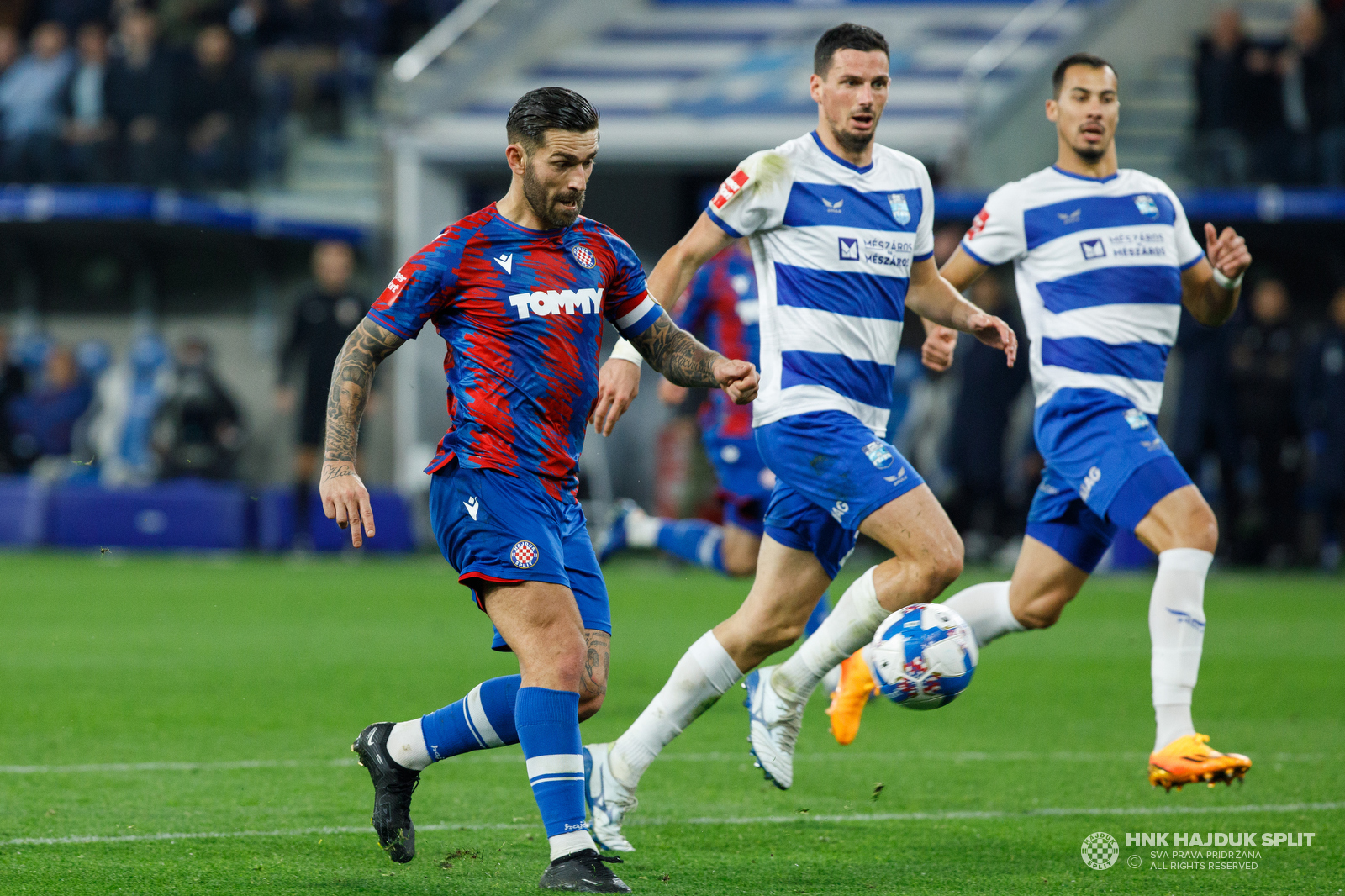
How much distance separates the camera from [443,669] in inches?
369

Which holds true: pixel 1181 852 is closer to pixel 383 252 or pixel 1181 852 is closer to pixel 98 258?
pixel 383 252

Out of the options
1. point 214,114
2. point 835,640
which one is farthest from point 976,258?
point 214,114

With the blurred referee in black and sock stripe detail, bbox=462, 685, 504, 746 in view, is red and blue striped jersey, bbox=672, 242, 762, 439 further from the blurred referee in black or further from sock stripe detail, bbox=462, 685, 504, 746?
the blurred referee in black

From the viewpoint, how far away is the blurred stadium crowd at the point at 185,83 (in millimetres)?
18953

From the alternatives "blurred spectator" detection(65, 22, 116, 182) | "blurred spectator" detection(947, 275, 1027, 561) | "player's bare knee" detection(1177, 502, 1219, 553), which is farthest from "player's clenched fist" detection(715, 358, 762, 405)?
"blurred spectator" detection(65, 22, 116, 182)

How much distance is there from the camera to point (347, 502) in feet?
14.5

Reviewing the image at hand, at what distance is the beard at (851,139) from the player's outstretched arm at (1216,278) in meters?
1.37

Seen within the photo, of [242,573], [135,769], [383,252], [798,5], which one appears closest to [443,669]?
[135,769]

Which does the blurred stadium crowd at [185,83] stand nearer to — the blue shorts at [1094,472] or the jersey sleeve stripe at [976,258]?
A: the jersey sleeve stripe at [976,258]

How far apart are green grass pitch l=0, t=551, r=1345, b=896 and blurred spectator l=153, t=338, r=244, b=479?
5765 mm

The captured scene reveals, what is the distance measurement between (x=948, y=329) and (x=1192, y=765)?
71.1 inches

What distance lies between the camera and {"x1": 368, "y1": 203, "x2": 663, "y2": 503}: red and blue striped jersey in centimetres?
468

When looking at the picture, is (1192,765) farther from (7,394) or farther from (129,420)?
(7,394)

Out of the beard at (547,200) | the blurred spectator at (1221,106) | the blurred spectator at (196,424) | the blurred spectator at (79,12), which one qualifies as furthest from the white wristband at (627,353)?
the blurred spectator at (79,12)
